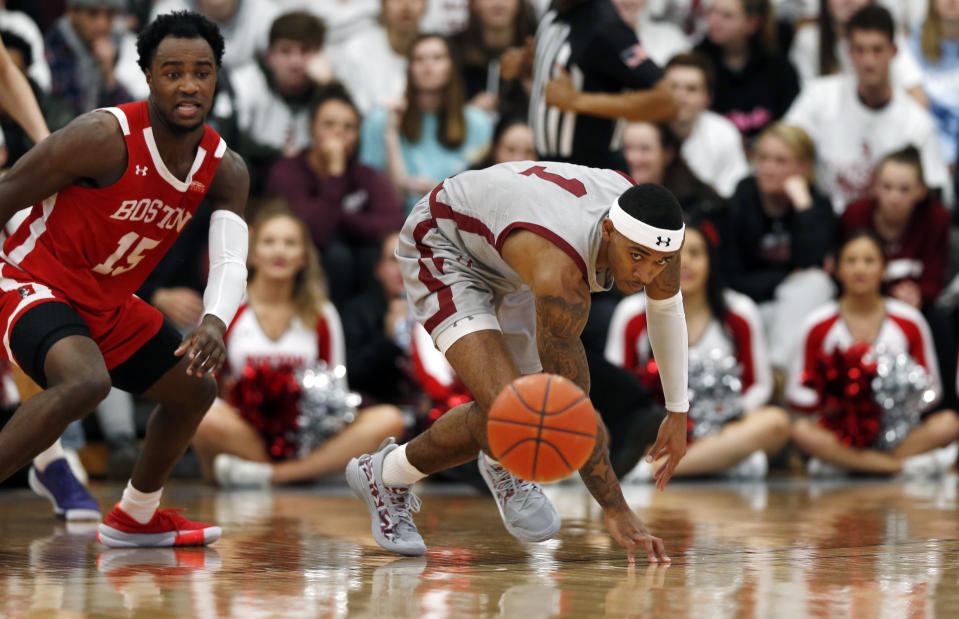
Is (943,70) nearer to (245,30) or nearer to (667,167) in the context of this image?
(667,167)

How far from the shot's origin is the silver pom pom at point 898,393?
29.4ft

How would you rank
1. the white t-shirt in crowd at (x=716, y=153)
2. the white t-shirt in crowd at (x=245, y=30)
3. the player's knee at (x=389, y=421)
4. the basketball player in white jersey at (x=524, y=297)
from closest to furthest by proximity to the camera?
the basketball player in white jersey at (x=524, y=297) → the player's knee at (x=389, y=421) → the white t-shirt in crowd at (x=716, y=153) → the white t-shirt in crowd at (x=245, y=30)

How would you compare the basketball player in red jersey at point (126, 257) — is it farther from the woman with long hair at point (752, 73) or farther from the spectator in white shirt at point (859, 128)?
the woman with long hair at point (752, 73)

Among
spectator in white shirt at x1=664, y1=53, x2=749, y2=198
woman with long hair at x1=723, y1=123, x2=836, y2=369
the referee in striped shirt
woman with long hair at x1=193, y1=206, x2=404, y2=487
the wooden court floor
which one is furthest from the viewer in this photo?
spectator in white shirt at x1=664, y1=53, x2=749, y2=198

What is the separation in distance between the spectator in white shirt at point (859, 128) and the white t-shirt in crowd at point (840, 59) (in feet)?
1.08

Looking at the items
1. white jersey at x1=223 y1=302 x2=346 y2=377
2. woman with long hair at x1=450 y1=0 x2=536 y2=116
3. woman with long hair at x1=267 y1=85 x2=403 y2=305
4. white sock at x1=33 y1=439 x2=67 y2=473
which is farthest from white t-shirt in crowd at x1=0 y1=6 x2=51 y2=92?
white sock at x1=33 y1=439 x2=67 y2=473

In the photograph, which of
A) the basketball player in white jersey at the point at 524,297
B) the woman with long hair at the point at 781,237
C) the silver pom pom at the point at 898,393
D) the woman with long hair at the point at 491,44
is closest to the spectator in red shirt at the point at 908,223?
the woman with long hair at the point at 781,237

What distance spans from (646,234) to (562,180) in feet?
2.05

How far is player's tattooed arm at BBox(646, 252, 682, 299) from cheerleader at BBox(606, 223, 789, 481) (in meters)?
3.88

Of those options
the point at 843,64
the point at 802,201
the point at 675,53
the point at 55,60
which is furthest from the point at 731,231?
the point at 55,60

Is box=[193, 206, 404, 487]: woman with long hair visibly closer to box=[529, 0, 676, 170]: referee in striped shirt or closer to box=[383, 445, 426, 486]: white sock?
box=[529, 0, 676, 170]: referee in striped shirt

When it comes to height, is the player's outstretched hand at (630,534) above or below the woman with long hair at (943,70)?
below

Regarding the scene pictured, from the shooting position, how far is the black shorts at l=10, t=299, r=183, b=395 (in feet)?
15.9

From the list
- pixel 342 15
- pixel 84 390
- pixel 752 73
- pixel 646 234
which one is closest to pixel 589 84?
pixel 646 234
